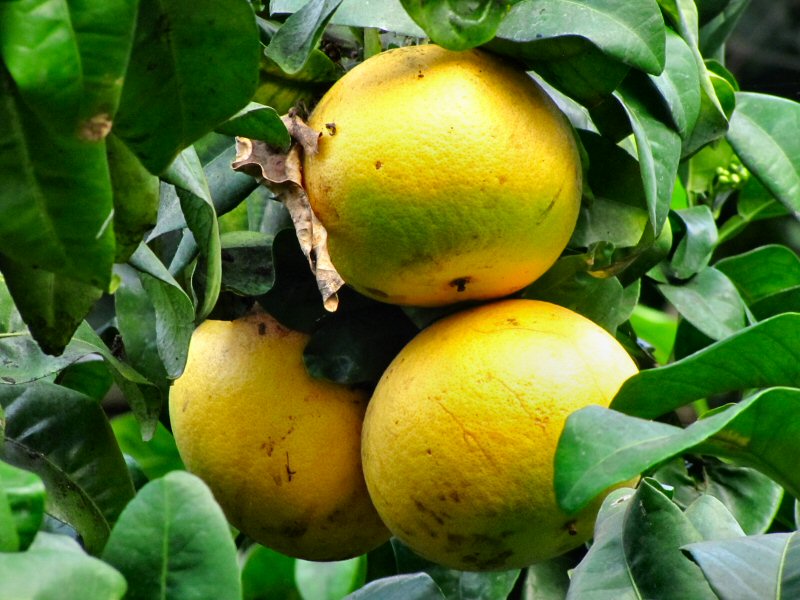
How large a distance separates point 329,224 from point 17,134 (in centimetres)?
27

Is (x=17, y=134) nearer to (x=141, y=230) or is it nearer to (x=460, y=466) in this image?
(x=141, y=230)

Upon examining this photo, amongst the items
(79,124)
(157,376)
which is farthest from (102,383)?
(79,124)

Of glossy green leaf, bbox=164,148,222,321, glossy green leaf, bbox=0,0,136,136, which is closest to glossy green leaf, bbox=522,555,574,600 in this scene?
glossy green leaf, bbox=164,148,222,321

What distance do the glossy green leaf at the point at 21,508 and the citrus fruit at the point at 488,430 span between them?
0.30 m

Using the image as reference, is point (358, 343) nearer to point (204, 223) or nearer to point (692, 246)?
point (204, 223)

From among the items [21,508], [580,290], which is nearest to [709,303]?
[580,290]

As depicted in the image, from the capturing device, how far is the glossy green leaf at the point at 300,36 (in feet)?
2.43

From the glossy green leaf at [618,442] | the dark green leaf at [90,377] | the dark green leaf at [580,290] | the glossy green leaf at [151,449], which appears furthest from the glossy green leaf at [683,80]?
the glossy green leaf at [151,449]

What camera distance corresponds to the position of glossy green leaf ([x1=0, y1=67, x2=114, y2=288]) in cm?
52

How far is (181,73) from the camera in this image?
56cm

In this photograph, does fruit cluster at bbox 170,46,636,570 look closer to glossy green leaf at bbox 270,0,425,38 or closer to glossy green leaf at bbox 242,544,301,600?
glossy green leaf at bbox 270,0,425,38

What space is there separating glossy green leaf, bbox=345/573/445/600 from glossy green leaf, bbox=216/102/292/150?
0.32m

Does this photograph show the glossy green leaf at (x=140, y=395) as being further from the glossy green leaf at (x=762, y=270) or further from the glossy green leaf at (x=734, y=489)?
the glossy green leaf at (x=762, y=270)

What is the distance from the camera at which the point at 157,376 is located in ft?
3.07
